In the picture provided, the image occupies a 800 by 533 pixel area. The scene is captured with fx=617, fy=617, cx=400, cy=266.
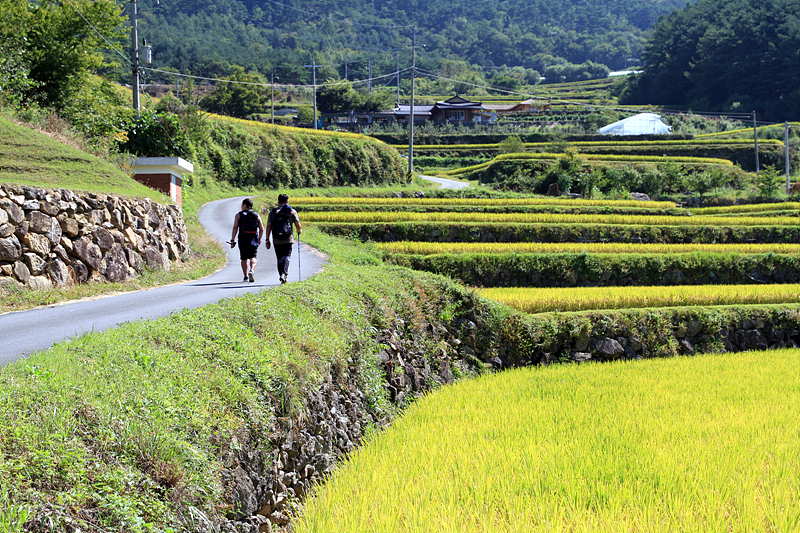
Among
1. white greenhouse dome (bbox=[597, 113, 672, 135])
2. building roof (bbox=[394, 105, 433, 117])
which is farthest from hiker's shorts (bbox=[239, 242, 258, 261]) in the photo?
building roof (bbox=[394, 105, 433, 117])

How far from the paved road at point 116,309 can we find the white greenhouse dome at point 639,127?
60.3 metres

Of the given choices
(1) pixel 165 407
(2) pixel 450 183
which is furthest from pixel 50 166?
(2) pixel 450 183

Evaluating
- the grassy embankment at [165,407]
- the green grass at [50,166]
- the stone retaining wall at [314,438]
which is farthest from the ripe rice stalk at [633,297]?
the green grass at [50,166]

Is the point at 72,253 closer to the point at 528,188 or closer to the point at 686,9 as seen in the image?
the point at 528,188

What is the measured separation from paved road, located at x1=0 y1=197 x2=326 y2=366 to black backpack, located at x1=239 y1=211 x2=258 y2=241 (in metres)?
0.90

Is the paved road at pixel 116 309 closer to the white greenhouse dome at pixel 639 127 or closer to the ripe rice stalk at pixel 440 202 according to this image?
the ripe rice stalk at pixel 440 202

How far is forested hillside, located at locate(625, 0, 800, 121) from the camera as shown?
84.9 meters

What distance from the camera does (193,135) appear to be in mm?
29469

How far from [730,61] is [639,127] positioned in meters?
34.1

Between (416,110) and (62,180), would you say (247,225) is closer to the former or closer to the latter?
(62,180)

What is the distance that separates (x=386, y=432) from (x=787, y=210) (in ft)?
102

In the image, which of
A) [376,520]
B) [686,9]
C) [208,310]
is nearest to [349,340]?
[208,310]

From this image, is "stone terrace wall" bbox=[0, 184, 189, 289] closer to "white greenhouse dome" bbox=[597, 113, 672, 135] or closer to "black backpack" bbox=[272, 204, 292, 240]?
"black backpack" bbox=[272, 204, 292, 240]

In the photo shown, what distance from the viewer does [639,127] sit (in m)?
68.2
